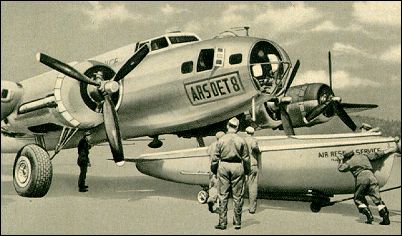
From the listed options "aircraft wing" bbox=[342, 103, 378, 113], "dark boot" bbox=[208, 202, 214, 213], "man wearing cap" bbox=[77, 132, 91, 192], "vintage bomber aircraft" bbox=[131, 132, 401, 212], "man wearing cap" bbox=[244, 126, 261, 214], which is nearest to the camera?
"man wearing cap" bbox=[244, 126, 261, 214]

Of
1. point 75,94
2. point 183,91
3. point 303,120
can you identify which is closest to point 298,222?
point 183,91

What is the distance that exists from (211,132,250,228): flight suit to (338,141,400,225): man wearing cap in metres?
1.81

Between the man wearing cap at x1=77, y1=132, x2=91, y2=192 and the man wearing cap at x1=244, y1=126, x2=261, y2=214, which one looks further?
the man wearing cap at x1=77, y1=132, x2=91, y2=192

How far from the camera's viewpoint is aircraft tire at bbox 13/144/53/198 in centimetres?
1016

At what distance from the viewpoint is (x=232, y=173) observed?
7.38 m

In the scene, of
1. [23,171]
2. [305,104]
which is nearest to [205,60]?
[305,104]

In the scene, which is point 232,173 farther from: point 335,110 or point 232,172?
point 335,110

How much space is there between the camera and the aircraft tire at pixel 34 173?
10.2 m

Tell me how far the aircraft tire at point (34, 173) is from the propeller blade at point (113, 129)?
1578 mm

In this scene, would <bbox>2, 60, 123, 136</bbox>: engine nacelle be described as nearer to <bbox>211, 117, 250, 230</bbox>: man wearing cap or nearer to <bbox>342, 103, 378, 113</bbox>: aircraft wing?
<bbox>211, 117, 250, 230</bbox>: man wearing cap

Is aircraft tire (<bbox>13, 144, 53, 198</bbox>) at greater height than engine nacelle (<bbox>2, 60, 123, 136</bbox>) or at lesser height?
lesser

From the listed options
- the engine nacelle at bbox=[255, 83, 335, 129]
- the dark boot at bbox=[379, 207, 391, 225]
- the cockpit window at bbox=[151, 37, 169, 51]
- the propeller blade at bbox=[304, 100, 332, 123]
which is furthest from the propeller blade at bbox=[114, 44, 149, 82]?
the dark boot at bbox=[379, 207, 391, 225]

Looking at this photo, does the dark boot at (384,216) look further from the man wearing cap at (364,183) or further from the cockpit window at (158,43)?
the cockpit window at (158,43)

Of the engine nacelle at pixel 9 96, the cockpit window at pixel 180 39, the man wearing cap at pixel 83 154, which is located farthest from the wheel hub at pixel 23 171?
the cockpit window at pixel 180 39
